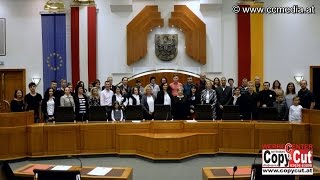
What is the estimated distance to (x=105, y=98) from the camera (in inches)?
411

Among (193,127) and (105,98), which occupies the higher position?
(105,98)

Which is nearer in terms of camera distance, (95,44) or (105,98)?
(105,98)

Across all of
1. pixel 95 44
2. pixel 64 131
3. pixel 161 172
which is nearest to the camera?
pixel 161 172

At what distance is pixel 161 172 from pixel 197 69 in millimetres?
6557

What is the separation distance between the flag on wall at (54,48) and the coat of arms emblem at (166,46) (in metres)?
3.26

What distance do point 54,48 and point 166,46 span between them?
384 cm

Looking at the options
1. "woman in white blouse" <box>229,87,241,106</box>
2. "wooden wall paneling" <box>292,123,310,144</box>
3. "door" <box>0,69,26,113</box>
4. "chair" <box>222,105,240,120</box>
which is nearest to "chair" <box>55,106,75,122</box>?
"chair" <box>222,105,240,120</box>

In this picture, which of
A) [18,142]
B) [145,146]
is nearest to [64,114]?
[18,142]

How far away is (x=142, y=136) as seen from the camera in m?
9.43

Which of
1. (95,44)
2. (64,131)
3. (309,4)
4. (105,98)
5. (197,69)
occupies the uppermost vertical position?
(309,4)

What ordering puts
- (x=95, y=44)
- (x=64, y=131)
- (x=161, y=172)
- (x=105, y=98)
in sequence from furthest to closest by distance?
(x=95, y=44)
(x=105, y=98)
(x=64, y=131)
(x=161, y=172)

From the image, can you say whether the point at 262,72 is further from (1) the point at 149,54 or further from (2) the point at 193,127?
(2) the point at 193,127

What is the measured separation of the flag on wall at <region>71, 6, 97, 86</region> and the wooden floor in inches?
186

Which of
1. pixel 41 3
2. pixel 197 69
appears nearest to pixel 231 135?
pixel 197 69
